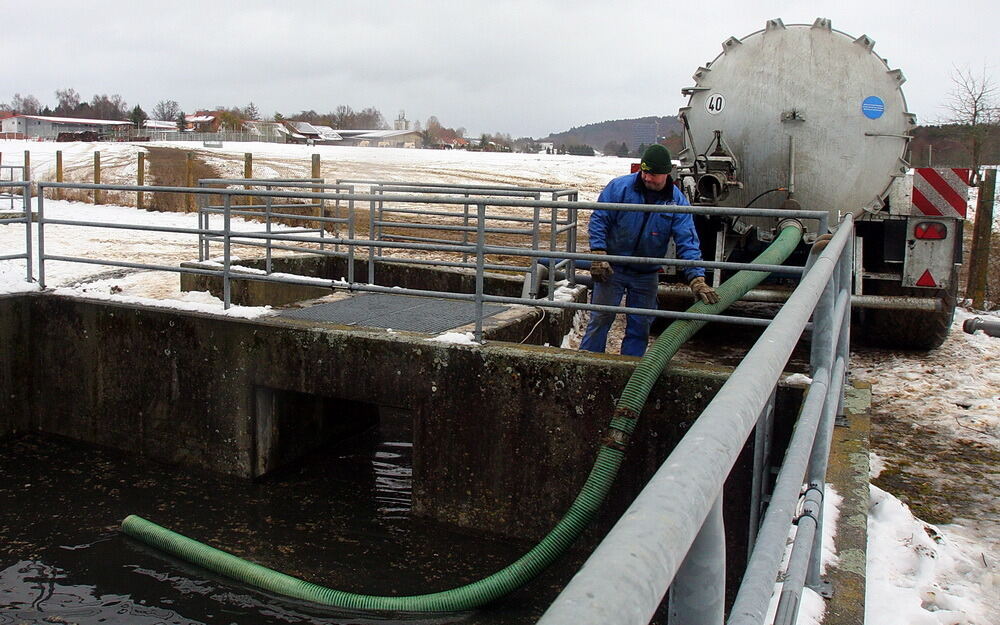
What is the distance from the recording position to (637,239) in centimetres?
598

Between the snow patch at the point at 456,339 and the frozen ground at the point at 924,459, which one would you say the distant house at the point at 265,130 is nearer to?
the frozen ground at the point at 924,459

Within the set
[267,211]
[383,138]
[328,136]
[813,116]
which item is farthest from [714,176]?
[328,136]

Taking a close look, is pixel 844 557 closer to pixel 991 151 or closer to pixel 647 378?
pixel 647 378

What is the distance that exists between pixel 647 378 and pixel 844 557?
6.24 feet

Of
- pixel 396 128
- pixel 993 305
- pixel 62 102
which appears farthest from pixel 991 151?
pixel 62 102

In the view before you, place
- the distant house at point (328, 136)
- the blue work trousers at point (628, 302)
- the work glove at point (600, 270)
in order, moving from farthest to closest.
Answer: the distant house at point (328, 136) → the blue work trousers at point (628, 302) → the work glove at point (600, 270)

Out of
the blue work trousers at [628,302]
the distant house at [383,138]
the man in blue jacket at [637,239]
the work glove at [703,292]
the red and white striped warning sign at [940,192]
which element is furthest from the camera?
the distant house at [383,138]

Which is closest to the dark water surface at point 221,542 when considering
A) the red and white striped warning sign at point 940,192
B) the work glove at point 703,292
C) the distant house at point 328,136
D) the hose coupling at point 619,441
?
the hose coupling at point 619,441

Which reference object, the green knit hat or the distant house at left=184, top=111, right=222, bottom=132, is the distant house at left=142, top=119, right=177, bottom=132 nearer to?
the distant house at left=184, top=111, right=222, bottom=132

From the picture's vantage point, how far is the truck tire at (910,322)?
833cm

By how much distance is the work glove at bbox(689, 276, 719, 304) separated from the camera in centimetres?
499

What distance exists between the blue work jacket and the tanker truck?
1.90 metres

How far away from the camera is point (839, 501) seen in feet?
11.1

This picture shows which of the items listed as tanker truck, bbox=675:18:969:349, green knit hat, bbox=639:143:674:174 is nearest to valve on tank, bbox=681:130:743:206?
tanker truck, bbox=675:18:969:349
